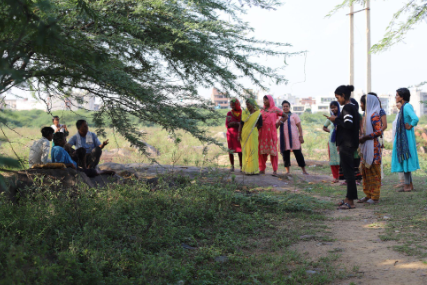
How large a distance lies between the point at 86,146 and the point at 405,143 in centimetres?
638

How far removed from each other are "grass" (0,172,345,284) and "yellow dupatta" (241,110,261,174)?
9.81 feet

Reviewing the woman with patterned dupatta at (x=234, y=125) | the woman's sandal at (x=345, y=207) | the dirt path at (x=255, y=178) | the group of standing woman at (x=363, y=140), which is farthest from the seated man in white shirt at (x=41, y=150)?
the woman's sandal at (x=345, y=207)

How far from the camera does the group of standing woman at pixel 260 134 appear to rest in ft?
30.8

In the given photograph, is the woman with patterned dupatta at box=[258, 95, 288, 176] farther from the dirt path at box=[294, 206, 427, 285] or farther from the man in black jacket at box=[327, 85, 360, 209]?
the dirt path at box=[294, 206, 427, 285]

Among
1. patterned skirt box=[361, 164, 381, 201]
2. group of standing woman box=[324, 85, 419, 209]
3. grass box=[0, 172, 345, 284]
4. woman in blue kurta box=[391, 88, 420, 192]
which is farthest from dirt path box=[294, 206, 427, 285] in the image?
woman in blue kurta box=[391, 88, 420, 192]

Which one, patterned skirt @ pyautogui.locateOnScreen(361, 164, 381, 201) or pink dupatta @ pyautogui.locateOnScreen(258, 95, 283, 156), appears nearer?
patterned skirt @ pyautogui.locateOnScreen(361, 164, 381, 201)

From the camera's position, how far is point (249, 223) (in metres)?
5.25

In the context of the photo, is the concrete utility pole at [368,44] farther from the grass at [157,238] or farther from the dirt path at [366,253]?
the dirt path at [366,253]

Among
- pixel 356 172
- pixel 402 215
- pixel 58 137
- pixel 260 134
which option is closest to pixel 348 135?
pixel 402 215

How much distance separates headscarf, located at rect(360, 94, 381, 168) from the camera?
6566mm

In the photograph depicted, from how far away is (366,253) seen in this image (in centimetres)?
405

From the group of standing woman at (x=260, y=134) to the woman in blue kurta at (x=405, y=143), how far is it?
2699 mm

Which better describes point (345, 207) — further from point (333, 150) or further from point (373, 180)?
point (333, 150)

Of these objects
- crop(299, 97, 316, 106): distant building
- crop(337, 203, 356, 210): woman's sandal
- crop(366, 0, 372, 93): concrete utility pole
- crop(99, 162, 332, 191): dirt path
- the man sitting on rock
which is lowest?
crop(337, 203, 356, 210): woman's sandal
